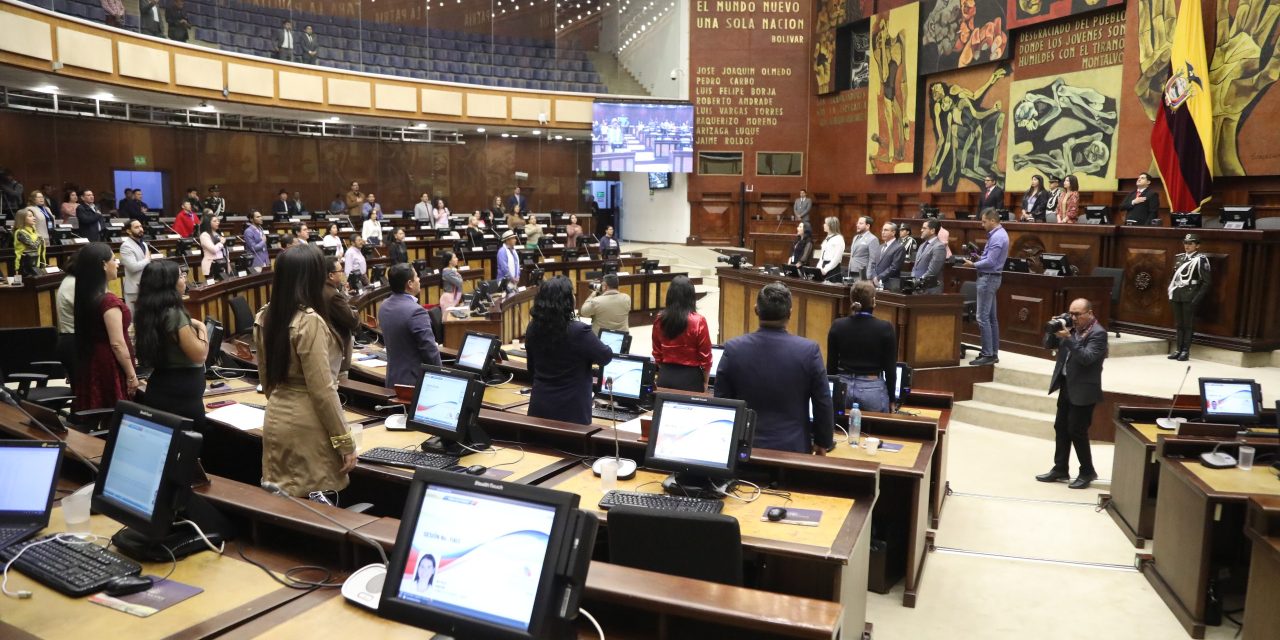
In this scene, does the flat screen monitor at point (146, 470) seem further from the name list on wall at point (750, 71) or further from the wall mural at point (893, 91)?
the name list on wall at point (750, 71)

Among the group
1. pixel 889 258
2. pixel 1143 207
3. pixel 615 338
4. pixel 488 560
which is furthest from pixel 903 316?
pixel 488 560

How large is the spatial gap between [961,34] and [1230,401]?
1149cm

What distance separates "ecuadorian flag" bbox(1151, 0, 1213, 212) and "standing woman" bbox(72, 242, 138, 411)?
36.8 feet

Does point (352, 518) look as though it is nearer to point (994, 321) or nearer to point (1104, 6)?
point (994, 321)

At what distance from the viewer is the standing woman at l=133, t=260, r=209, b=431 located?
4016 millimetres

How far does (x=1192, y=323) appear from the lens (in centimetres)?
916

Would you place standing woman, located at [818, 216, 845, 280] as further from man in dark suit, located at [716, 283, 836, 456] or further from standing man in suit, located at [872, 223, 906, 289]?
man in dark suit, located at [716, 283, 836, 456]

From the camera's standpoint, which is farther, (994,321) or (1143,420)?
(994,321)

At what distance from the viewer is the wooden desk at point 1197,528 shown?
416cm

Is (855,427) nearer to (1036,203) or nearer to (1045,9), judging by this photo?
(1036,203)

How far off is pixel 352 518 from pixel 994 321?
752cm

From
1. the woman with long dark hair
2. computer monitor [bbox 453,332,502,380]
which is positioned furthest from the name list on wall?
the woman with long dark hair

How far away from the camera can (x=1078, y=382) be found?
610 cm

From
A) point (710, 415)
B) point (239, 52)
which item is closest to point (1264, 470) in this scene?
point (710, 415)
